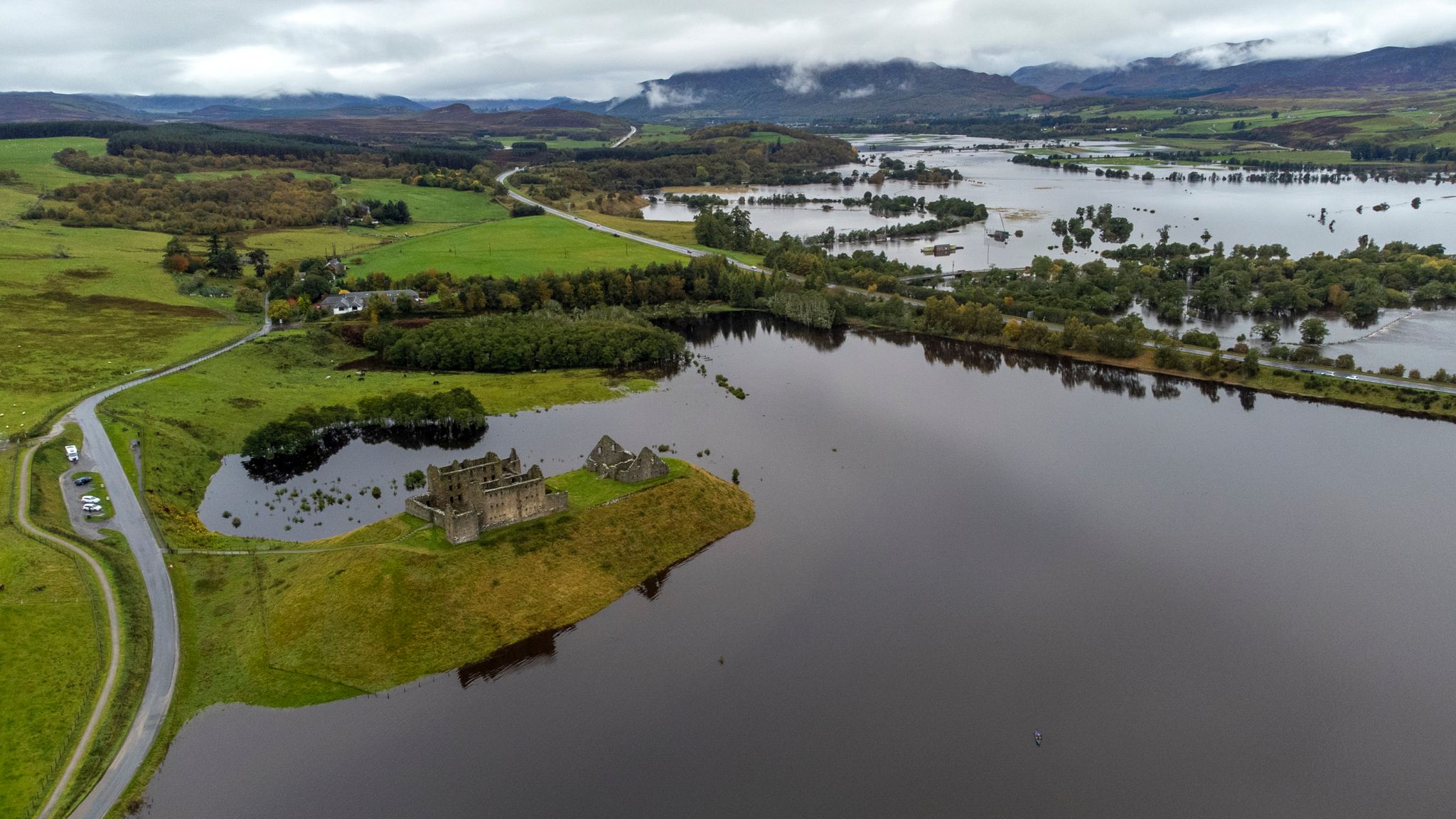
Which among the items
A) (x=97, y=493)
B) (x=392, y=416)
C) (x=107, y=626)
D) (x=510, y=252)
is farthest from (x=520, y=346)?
(x=510, y=252)

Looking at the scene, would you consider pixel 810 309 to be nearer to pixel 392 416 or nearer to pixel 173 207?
pixel 392 416

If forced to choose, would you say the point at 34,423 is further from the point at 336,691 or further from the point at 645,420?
the point at 645,420

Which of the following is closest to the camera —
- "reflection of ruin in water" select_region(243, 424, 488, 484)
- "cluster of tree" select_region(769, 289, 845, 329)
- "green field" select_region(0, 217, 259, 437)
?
"reflection of ruin in water" select_region(243, 424, 488, 484)

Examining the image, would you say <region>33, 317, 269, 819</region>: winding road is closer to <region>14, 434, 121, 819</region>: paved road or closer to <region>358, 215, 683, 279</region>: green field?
<region>14, 434, 121, 819</region>: paved road

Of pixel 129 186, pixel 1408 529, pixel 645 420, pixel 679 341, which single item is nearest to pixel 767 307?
pixel 679 341

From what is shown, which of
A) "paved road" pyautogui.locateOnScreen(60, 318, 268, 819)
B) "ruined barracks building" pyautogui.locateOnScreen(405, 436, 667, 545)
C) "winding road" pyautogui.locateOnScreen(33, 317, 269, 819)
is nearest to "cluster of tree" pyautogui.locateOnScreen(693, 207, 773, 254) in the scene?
"ruined barracks building" pyautogui.locateOnScreen(405, 436, 667, 545)

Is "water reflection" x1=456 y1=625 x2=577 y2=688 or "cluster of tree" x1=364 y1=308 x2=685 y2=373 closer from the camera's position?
"water reflection" x1=456 y1=625 x2=577 y2=688

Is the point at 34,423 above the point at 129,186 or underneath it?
underneath
